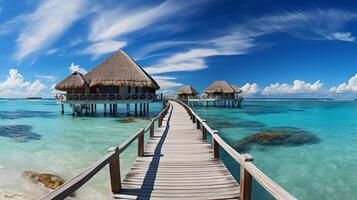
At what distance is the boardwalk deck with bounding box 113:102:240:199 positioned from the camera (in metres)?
4.76

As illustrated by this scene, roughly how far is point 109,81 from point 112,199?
25130 mm

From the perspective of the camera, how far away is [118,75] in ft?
96.2

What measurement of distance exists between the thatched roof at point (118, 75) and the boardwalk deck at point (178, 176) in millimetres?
20931

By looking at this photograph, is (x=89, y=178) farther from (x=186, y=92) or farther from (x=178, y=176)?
(x=186, y=92)

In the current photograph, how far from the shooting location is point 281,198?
296 centimetres

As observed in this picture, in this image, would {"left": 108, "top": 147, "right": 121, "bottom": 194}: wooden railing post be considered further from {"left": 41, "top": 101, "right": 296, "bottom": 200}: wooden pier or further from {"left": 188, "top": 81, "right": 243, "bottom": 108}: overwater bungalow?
{"left": 188, "top": 81, "right": 243, "bottom": 108}: overwater bungalow

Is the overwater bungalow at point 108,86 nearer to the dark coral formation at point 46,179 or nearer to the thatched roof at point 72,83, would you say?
the thatched roof at point 72,83

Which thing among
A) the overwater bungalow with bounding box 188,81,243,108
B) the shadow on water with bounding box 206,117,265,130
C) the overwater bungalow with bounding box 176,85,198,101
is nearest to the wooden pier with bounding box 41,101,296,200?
the shadow on water with bounding box 206,117,265,130

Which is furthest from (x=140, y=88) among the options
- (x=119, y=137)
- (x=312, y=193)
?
(x=312, y=193)

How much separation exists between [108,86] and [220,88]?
2914cm

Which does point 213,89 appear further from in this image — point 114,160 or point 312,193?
point 114,160

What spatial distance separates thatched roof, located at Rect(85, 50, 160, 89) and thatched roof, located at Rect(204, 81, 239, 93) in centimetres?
2581

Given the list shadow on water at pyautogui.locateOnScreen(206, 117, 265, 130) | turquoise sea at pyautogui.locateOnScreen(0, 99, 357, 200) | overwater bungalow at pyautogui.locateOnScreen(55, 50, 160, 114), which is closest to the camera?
turquoise sea at pyautogui.locateOnScreen(0, 99, 357, 200)

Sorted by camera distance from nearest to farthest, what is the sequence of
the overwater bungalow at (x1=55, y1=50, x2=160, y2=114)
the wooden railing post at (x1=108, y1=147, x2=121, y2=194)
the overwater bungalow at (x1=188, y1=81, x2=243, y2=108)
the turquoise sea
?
the wooden railing post at (x1=108, y1=147, x2=121, y2=194) → the turquoise sea → the overwater bungalow at (x1=55, y1=50, x2=160, y2=114) → the overwater bungalow at (x1=188, y1=81, x2=243, y2=108)
